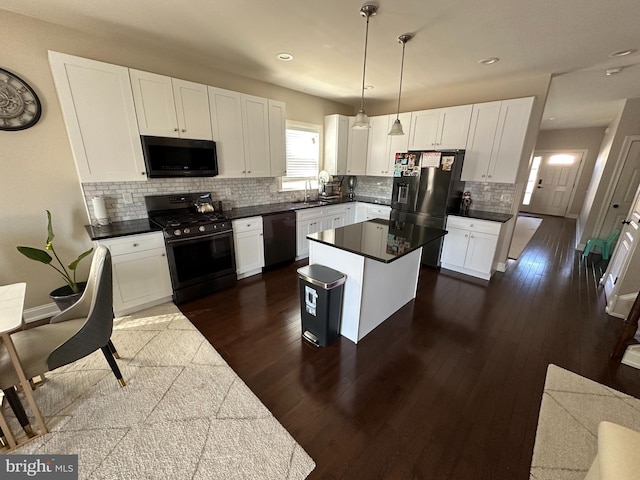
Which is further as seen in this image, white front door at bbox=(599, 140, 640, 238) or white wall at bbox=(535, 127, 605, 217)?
white wall at bbox=(535, 127, 605, 217)

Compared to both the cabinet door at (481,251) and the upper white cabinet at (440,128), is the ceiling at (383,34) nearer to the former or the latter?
the upper white cabinet at (440,128)

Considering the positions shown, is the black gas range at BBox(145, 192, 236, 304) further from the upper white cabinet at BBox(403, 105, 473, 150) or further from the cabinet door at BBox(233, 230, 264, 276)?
the upper white cabinet at BBox(403, 105, 473, 150)

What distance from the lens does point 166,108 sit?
2787mm

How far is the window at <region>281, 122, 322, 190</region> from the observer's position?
Result: 446 centimetres

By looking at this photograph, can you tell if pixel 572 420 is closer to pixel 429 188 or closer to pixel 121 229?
pixel 429 188

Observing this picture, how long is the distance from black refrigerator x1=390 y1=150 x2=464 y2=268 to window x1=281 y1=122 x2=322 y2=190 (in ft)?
5.19

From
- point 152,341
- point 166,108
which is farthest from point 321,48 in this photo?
point 152,341

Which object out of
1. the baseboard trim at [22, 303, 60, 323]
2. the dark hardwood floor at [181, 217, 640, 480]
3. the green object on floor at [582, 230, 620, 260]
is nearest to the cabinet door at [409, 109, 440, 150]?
the dark hardwood floor at [181, 217, 640, 480]

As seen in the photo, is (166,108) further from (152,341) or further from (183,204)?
(152,341)

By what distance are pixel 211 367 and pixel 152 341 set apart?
0.72m

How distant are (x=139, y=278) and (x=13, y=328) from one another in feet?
4.95

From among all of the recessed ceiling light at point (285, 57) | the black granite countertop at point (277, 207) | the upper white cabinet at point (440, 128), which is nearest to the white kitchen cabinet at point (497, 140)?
the upper white cabinet at point (440, 128)

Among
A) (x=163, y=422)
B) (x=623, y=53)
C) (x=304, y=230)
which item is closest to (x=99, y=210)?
(x=163, y=422)

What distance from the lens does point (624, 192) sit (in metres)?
4.57
